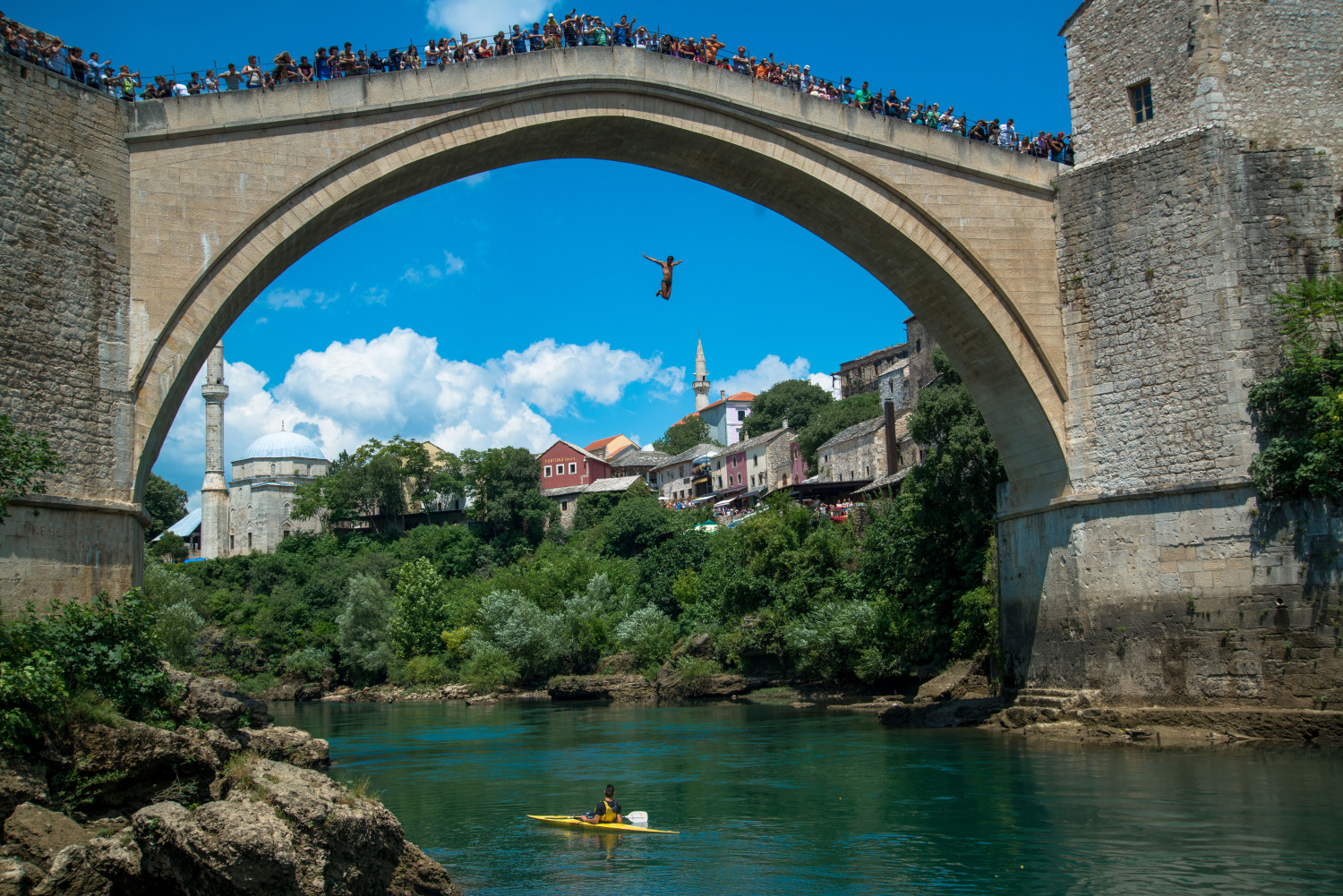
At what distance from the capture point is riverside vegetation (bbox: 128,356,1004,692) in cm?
2192

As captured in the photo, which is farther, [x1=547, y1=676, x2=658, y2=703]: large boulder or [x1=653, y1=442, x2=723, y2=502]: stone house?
[x1=653, y1=442, x2=723, y2=502]: stone house

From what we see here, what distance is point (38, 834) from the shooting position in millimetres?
7242

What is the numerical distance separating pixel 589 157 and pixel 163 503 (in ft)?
213

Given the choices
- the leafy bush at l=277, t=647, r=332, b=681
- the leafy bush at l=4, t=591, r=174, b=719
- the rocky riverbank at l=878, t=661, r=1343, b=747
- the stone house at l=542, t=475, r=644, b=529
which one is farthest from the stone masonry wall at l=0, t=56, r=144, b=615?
the stone house at l=542, t=475, r=644, b=529

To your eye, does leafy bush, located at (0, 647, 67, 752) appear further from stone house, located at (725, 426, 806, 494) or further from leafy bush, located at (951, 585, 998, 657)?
Answer: stone house, located at (725, 426, 806, 494)

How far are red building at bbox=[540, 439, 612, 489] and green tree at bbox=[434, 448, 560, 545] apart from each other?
301 inches

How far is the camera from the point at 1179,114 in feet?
46.9

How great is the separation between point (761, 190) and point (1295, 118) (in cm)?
711

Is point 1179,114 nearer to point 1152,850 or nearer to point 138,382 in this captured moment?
point 1152,850

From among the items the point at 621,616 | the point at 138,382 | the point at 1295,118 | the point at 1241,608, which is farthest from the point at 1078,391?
the point at 621,616

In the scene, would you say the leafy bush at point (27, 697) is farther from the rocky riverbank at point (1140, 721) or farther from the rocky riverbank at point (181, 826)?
the rocky riverbank at point (1140, 721)

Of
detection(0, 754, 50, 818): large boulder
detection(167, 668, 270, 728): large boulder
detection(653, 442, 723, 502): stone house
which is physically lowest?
detection(0, 754, 50, 818): large boulder

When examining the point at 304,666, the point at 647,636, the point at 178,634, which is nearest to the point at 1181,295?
the point at 647,636

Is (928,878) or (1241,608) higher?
(1241,608)
